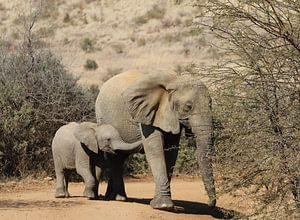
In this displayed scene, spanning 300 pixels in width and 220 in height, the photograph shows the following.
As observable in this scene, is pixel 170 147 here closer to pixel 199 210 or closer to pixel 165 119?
pixel 165 119

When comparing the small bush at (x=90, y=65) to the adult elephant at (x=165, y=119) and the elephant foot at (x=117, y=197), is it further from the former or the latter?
the adult elephant at (x=165, y=119)

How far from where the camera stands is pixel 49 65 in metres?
20.4

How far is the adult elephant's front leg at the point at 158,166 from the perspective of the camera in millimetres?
12266

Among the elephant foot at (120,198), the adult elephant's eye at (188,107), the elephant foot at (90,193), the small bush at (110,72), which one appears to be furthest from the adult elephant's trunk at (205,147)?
the small bush at (110,72)

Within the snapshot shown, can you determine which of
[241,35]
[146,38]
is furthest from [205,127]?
[146,38]

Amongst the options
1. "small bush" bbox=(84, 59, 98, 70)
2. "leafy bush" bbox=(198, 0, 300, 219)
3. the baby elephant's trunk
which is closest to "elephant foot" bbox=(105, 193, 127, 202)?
the baby elephant's trunk

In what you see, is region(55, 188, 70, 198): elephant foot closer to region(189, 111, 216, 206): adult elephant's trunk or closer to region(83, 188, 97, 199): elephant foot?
region(83, 188, 97, 199): elephant foot

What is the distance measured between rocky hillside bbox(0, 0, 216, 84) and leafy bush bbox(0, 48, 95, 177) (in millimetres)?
17576

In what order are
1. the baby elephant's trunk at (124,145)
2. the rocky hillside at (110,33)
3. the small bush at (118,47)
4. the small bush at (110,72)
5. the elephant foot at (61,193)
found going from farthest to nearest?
1. the small bush at (118,47)
2. the rocky hillside at (110,33)
3. the small bush at (110,72)
4. the elephant foot at (61,193)
5. the baby elephant's trunk at (124,145)

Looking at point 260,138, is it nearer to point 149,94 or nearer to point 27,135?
point 149,94

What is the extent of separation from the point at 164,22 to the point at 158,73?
118 ft

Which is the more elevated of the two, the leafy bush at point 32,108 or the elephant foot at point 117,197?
the leafy bush at point 32,108

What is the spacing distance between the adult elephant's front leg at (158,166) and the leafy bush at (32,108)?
21.7ft

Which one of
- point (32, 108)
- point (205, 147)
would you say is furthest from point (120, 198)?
point (32, 108)
